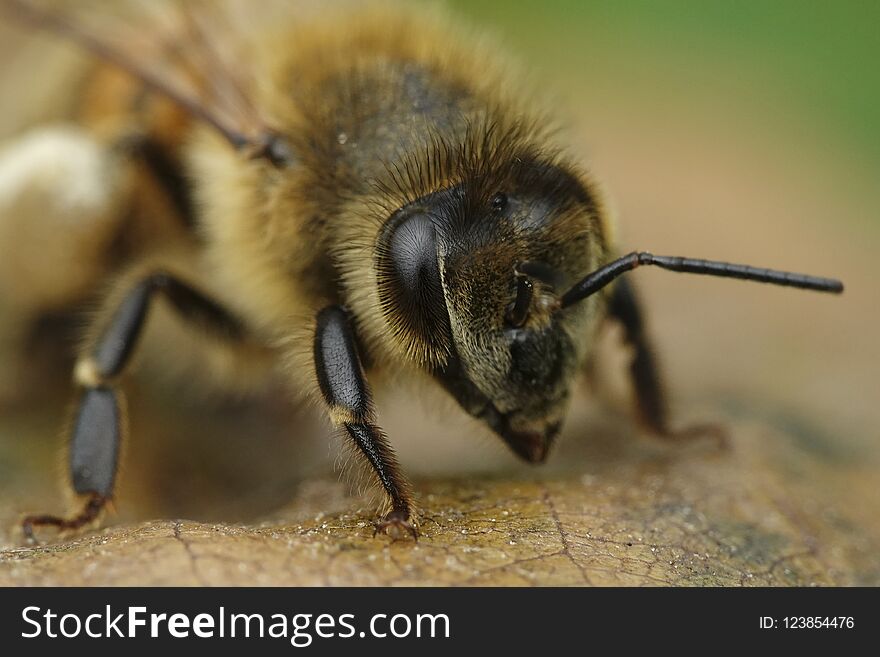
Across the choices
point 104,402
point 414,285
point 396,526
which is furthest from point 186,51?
point 396,526

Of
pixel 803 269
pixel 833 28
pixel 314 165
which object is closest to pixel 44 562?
pixel 314 165

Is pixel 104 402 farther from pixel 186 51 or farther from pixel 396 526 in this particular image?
pixel 186 51

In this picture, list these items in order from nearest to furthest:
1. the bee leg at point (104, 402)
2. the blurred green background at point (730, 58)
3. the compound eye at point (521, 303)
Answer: the compound eye at point (521, 303) < the bee leg at point (104, 402) < the blurred green background at point (730, 58)

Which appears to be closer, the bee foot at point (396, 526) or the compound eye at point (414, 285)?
the bee foot at point (396, 526)

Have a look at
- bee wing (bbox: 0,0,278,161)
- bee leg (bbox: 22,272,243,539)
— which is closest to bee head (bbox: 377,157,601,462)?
bee wing (bbox: 0,0,278,161)

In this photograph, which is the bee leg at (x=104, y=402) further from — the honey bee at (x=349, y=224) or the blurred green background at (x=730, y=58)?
the blurred green background at (x=730, y=58)

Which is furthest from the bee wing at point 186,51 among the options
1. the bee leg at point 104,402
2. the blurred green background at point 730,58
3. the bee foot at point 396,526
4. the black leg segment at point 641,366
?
the blurred green background at point 730,58
